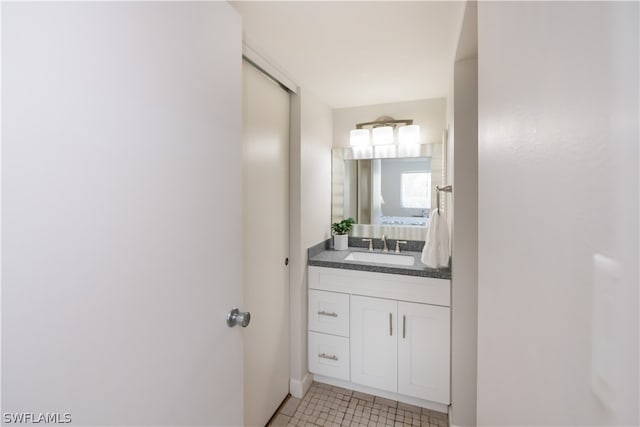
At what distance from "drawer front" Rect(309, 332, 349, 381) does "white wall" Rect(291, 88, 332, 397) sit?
6 cm

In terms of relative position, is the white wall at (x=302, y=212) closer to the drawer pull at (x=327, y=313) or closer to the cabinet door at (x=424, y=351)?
the drawer pull at (x=327, y=313)

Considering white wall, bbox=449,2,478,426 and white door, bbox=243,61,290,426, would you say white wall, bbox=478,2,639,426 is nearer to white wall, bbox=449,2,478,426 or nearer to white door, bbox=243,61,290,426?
white wall, bbox=449,2,478,426

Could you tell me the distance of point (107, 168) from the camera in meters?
0.62

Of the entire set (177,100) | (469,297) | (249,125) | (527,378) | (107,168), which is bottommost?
(469,297)

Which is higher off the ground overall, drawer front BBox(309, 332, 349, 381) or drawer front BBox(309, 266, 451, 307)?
drawer front BBox(309, 266, 451, 307)

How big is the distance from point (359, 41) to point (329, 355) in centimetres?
204

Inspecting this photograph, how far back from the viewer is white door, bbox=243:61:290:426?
1.53m

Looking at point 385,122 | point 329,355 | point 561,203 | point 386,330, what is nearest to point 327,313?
point 329,355

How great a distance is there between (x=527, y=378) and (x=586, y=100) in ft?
1.34

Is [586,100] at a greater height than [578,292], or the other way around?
[586,100]

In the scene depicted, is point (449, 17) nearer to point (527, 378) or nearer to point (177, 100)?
point (177, 100)

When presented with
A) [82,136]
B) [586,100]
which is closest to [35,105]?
[82,136]

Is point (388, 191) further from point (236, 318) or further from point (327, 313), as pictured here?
point (236, 318)

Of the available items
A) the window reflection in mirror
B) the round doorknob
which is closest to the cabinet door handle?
the window reflection in mirror
